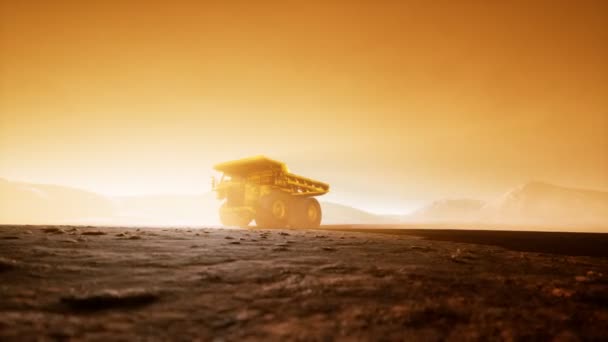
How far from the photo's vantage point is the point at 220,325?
5.56 feet

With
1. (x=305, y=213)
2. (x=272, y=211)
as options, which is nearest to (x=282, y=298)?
(x=272, y=211)

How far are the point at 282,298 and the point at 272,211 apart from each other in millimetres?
11876

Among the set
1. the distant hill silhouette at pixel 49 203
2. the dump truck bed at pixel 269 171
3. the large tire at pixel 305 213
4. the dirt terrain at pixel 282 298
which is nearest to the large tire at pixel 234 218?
the dump truck bed at pixel 269 171

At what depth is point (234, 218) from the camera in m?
15.5

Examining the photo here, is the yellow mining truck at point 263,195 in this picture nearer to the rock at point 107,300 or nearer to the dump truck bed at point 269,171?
the dump truck bed at point 269,171

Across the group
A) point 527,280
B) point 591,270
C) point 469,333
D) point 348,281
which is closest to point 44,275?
point 348,281

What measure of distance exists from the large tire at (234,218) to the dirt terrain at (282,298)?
11.0 metres

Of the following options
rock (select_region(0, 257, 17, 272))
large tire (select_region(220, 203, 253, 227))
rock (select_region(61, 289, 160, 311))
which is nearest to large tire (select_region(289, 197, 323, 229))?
large tire (select_region(220, 203, 253, 227))

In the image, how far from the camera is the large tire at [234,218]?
14.6m

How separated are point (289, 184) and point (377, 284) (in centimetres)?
1244

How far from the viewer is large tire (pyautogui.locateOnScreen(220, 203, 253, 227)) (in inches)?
576

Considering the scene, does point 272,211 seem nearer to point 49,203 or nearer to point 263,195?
point 263,195

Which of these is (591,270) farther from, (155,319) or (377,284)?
(155,319)

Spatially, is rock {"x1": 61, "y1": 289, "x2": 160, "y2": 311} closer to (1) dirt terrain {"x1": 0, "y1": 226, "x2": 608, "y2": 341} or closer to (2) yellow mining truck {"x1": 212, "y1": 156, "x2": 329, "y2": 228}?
(1) dirt terrain {"x1": 0, "y1": 226, "x2": 608, "y2": 341}
